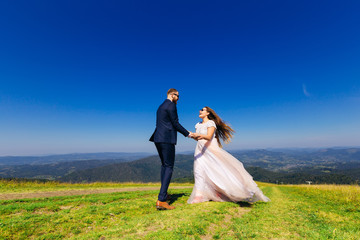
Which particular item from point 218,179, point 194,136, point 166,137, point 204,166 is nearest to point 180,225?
point 166,137

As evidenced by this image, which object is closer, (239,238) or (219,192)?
(239,238)

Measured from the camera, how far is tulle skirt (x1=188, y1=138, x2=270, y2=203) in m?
6.02

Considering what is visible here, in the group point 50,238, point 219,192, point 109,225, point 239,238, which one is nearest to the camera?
point 239,238

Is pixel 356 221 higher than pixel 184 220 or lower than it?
lower

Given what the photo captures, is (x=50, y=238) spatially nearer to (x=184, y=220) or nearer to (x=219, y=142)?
(x=184, y=220)

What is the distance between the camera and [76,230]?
4.01m

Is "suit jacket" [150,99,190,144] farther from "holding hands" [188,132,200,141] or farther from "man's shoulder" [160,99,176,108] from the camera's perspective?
"holding hands" [188,132,200,141]

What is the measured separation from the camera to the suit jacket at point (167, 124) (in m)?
5.65

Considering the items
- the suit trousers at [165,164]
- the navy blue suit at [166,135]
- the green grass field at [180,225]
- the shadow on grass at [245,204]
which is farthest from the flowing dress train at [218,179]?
the navy blue suit at [166,135]

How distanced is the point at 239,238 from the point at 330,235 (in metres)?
1.92

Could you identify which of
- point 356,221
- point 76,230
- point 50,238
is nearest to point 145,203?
point 76,230

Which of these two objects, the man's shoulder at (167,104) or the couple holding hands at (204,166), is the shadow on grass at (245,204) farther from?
the man's shoulder at (167,104)

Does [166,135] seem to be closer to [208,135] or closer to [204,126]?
→ [208,135]

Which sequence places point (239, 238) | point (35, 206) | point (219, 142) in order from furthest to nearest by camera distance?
1. point (219, 142)
2. point (35, 206)
3. point (239, 238)
